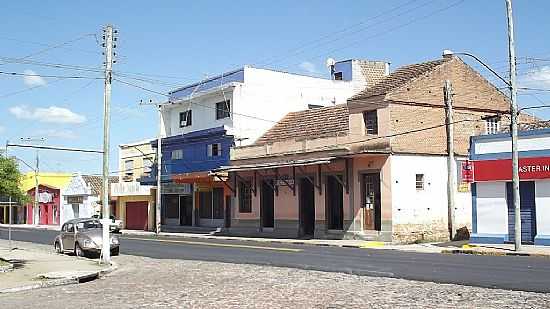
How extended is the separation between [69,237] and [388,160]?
1617 centimetres

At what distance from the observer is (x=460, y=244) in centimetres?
3247

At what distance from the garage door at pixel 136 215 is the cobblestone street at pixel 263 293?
41.3 meters

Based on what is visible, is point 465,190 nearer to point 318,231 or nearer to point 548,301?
point 318,231

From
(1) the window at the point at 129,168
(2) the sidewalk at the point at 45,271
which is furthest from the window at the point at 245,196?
(1) the window at the point at 129,168

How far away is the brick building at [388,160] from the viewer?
35469 millimetres

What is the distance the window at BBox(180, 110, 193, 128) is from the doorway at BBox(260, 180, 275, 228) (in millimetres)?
12077

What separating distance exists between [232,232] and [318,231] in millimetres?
9135

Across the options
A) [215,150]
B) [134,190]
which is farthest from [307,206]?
[134,190]

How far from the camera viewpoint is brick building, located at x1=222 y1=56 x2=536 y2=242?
3547cm

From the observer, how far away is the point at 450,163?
35875mm

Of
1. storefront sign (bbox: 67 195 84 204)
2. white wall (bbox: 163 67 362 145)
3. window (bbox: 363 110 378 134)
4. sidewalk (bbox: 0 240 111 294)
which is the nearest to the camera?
sidewalk (bbox: 0 240 111 294)

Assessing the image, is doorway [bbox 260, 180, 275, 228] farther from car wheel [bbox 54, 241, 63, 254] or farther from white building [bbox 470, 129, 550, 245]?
car wheel [bbox 54, 241, 63, 254]

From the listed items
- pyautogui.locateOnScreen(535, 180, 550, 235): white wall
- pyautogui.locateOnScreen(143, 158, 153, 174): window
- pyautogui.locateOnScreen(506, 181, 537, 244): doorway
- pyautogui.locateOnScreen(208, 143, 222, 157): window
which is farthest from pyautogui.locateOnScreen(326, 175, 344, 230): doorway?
pyautogui.locateOnScreen(143, 158, 153, 174): window

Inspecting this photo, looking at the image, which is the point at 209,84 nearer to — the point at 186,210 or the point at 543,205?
the point at 186,210
